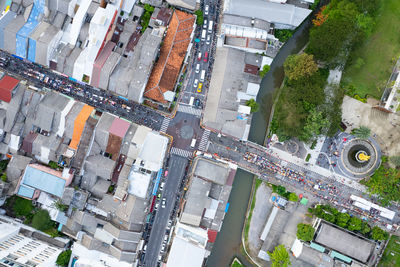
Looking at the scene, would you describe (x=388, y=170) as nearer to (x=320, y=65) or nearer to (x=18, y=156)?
(x=320, y=65)

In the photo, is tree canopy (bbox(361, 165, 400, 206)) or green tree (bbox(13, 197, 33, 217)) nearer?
tree canopy (bbox(361, 165, 400, 206))

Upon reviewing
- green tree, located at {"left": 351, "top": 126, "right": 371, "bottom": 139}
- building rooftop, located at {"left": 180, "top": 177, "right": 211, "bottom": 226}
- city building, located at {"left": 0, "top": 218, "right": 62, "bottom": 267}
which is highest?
green tree, located at {"left": 351, "top": 126, "right": 371, "bottom": 139}

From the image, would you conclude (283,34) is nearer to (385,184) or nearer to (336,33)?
(336,33)

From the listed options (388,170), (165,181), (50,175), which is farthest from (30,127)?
(388,170)

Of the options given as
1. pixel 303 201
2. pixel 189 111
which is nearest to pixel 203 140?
pixel 189 111

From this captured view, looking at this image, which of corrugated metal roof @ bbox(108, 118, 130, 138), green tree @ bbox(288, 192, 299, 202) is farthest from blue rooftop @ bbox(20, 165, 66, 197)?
green tree @ bbox(288, 192, 299, 202)

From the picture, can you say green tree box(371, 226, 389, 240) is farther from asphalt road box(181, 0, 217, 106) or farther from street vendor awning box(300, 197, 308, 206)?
asphalt road box(181, 0, 217, 106)
